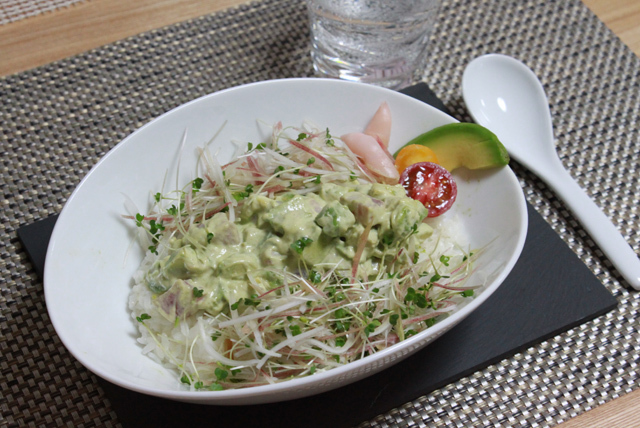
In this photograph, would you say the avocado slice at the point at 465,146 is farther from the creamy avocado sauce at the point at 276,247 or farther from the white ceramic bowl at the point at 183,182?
the creamy avocado sauce at the point at 276,247

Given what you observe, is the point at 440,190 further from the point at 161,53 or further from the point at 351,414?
the point at 161,53

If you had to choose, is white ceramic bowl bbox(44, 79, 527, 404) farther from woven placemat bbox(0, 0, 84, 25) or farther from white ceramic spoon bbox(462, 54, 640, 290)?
woven placemat bbox(0, 0, 84, 25)

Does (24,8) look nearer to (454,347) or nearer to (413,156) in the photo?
(413,156)

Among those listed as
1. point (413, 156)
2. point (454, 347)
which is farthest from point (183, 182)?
point (454, 347)

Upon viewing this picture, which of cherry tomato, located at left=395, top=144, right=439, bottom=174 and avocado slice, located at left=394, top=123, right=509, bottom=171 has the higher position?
avocado slice, located at left=394, top=123, right=509, bottom=171

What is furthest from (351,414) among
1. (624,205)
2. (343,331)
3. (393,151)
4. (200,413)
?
(624,205)

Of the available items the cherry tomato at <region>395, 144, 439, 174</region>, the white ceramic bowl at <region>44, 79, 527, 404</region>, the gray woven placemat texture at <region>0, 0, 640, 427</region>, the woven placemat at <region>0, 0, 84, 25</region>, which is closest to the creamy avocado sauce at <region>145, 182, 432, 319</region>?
the white ceramic bowl at <region>44, 79, 527, 404</region>

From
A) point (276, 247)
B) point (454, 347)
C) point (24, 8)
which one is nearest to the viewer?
point (276, 247)
